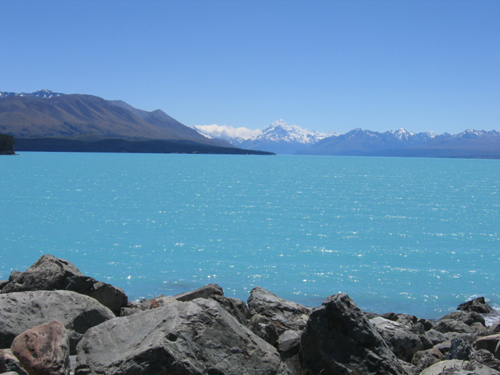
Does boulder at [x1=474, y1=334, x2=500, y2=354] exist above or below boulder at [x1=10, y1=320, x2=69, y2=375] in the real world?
below

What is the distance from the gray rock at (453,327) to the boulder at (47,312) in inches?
403

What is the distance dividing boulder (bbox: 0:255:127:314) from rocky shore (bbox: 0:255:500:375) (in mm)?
23

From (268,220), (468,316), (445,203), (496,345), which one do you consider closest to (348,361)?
(496,345)

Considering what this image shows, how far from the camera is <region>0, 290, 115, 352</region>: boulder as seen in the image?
748 cm

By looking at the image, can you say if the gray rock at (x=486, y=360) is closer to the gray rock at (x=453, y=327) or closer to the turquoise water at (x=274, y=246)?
the gray rock at (x=453, y=327)

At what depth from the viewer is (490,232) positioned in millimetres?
35031

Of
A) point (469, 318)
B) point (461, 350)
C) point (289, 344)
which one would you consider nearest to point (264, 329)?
point (289, 344)

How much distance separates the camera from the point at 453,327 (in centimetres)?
1329

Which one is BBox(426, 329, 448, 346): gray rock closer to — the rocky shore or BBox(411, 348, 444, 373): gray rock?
the rocky shore

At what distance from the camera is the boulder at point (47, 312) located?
748 centimetres

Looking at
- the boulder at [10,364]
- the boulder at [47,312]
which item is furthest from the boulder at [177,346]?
the boulder at [47,312]

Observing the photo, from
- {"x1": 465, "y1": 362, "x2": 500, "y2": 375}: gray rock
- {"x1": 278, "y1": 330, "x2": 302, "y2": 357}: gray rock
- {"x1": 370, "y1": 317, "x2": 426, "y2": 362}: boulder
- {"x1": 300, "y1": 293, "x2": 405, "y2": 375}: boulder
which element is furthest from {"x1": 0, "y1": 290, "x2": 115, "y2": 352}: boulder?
{"x1": 465, "y1": 362, "x2": 500, "y2": 375}: gray rock

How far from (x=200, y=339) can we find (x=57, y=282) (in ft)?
18.8

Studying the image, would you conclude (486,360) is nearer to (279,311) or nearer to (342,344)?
(342,344)
